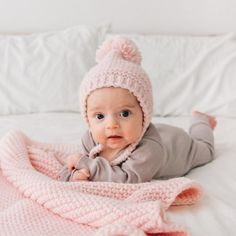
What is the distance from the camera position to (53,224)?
3.45ft

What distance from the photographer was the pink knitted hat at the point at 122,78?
1249 mm

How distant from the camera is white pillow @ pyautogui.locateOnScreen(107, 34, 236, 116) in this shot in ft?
6.80

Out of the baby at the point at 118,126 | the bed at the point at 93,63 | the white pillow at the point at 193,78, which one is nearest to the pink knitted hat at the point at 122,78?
the baby at the point at 118,126

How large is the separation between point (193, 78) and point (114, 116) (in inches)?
36.0

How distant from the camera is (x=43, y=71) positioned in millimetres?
2115

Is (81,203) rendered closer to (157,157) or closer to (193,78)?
(157,157)

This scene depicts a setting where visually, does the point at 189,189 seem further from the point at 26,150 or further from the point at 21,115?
the point at 21,115

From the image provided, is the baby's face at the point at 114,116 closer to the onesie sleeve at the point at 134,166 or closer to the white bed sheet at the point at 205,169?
the onesie sleeve at the point at 134,166

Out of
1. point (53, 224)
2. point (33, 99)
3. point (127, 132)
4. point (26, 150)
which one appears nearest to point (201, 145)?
point (127, 132)

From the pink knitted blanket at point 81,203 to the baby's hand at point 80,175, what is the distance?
0.09 metres

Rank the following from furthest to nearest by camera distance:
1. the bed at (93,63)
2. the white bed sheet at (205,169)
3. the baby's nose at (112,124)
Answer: the bed at (93,63) < the baby's nose at (112,124) < the white bed sheet at (205,169)

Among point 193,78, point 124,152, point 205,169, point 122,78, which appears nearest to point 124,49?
point 122,78

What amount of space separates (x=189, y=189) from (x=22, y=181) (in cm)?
39

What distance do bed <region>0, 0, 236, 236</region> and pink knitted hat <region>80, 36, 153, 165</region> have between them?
1.50ft
